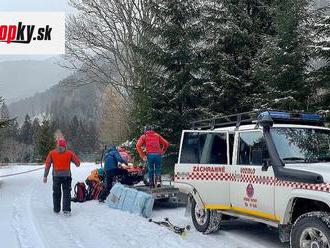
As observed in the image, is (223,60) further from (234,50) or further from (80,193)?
(80,193)

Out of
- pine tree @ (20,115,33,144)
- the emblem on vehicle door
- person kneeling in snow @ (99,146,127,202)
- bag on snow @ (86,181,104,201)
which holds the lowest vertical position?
bag on snow @ (86,181,104,201)

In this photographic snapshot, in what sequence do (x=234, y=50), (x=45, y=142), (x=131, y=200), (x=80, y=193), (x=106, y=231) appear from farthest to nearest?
(x=45, y=142)
(x=234, y=50)
(x=80, y=193)
(x=131, y=200)
(x=106, y=231)

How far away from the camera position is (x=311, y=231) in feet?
22.9

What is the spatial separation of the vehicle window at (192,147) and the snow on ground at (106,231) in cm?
151

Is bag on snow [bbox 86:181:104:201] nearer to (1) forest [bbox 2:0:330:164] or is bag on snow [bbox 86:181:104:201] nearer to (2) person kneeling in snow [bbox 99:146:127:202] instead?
(2) person kneeling in snow [bbox 99:146:127:202]

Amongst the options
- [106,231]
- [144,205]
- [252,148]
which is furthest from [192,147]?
[106,231]

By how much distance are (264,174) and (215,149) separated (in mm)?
1928

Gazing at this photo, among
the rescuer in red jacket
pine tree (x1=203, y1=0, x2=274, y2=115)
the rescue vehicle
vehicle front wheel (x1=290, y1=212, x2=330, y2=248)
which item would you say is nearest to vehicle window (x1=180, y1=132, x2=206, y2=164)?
the rescue vehicle

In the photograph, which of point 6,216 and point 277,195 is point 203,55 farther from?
point 277,195

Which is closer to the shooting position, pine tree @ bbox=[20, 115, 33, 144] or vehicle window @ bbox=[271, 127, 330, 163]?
vehicle window @ bbox=[271, 127, 330, 163]

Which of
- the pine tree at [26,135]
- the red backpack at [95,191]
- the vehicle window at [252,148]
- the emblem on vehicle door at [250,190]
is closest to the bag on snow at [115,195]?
the red backpack at [95,191]

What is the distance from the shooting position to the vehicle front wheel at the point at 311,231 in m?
6.72

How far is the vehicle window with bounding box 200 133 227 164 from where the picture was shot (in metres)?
9.74

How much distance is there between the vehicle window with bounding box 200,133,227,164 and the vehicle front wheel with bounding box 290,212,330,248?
269cm
